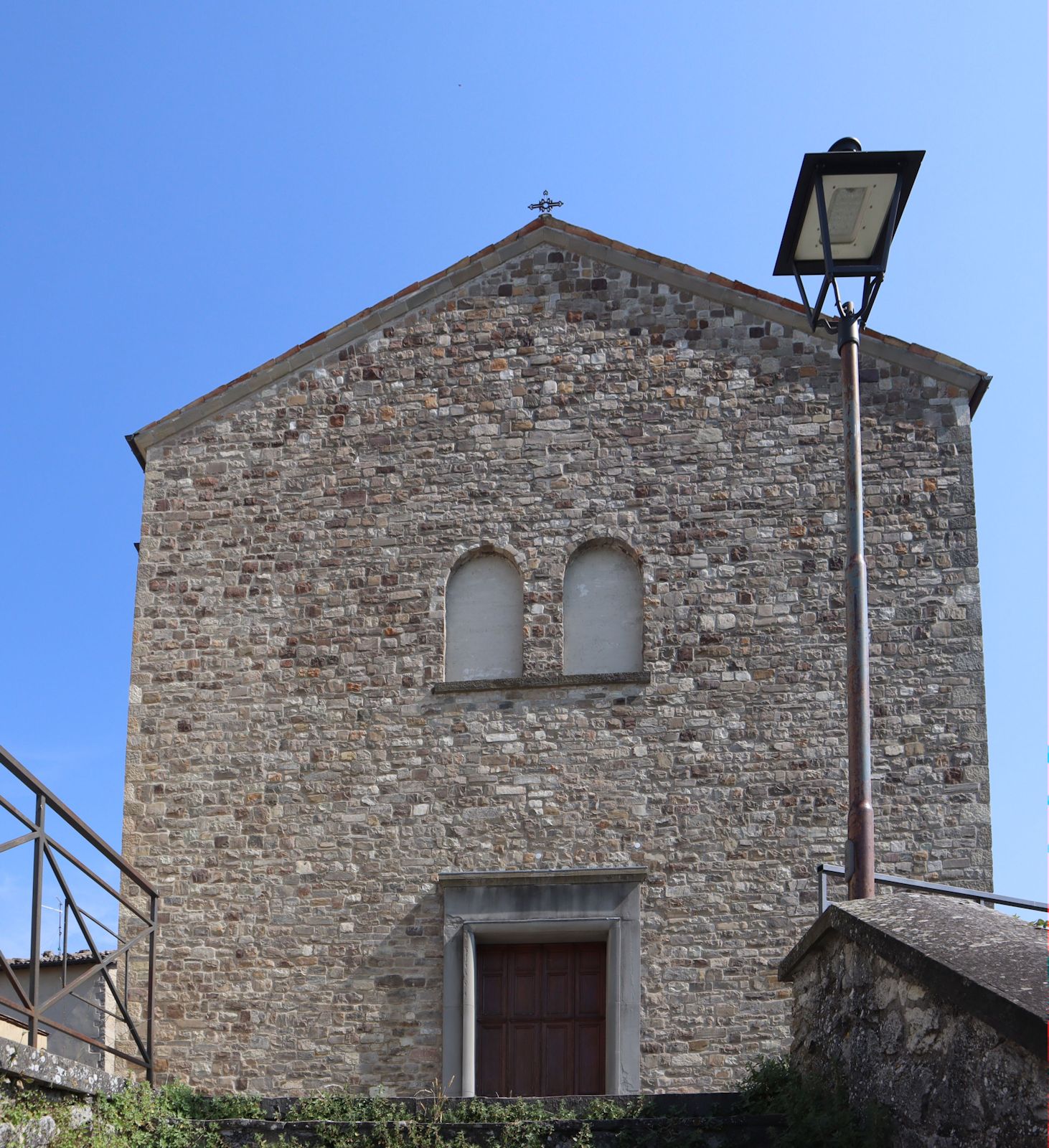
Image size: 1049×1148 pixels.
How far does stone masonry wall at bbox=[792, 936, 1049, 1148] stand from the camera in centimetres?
440

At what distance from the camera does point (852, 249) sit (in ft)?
24.2

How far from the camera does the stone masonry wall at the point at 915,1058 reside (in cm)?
440

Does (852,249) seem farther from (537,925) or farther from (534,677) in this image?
(537,925)

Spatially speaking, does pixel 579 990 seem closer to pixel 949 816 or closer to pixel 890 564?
pixel 949 816

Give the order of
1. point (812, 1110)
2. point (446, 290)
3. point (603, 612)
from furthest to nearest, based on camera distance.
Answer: point (446, 290) → point (603, 612) → point (812, 1110)

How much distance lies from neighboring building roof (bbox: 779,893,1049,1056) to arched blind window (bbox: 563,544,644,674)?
5.65 metres

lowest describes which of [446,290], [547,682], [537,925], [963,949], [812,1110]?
[812,1110]

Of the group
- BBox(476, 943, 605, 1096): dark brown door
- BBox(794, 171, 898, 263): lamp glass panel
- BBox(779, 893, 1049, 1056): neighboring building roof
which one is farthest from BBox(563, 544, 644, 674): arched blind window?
BBox(779, 893, 1049, 1056): neighboring building roof

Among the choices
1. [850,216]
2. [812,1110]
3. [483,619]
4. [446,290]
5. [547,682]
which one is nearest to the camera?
[812,1110]

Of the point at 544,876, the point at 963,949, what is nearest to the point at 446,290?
the point at 544,876

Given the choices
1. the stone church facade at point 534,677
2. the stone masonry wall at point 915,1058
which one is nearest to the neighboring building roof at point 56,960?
the stone church facade at point 534,677

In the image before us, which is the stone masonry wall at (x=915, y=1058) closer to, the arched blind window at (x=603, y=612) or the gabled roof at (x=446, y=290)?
the arched blind window at (x=603, y=612)

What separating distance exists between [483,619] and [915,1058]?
735 centimetres

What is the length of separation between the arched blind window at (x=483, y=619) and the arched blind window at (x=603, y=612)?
425 millimetres
